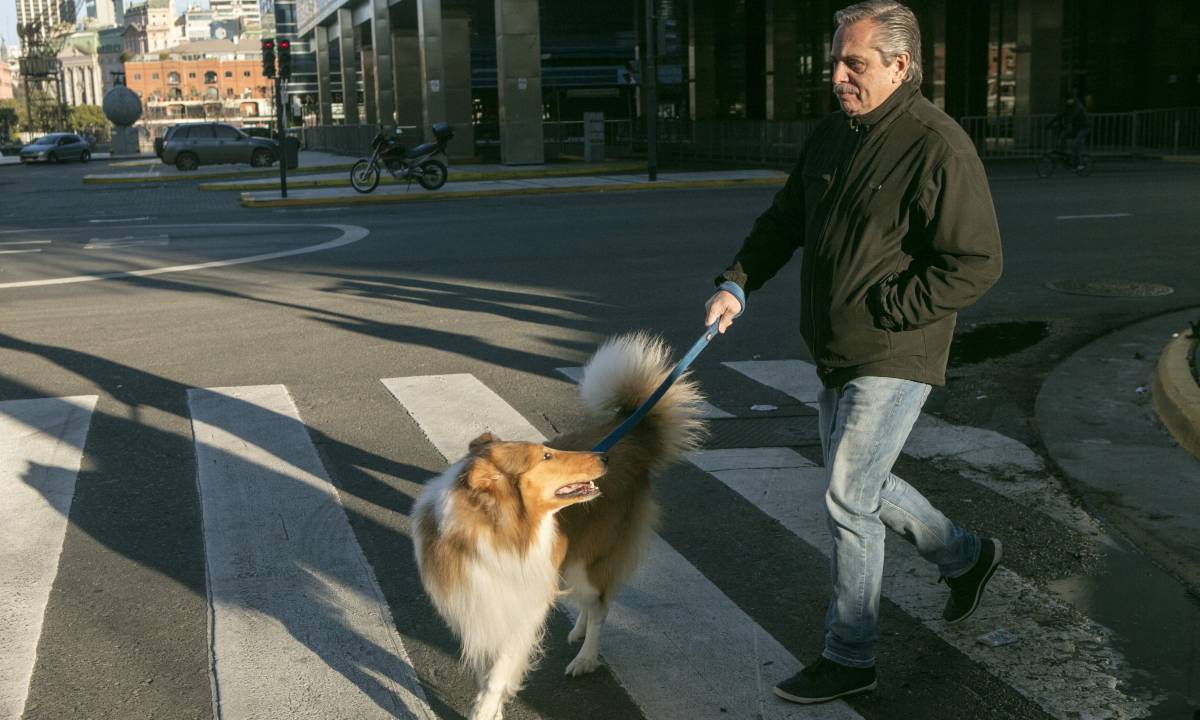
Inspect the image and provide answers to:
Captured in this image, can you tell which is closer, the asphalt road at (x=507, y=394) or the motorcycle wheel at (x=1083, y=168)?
the asphalt road at (x=507, y=394)

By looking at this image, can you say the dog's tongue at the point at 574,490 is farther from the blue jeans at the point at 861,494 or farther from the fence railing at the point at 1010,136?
the fence railing at the point at 1010,136

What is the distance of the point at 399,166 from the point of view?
27188mm

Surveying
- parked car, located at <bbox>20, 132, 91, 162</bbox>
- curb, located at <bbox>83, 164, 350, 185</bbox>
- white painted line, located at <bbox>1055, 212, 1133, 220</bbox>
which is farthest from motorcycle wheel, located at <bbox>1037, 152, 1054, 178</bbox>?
parked car, located at <bbox>20, 132, 91, 162</bbox>

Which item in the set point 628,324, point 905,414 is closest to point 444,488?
point 905,414

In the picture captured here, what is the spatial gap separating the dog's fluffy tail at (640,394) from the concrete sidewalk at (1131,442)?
2264 mm

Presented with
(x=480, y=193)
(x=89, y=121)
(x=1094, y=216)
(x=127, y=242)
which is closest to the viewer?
(x=1094, y=216)

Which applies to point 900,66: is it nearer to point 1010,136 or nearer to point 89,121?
point 1010,136

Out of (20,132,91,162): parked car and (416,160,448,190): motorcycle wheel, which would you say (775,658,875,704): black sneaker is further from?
(20,132,91,162): parked car

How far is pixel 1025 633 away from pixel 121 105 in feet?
193

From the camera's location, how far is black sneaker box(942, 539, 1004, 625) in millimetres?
4316

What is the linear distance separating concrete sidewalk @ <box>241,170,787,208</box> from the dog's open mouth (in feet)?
73.5

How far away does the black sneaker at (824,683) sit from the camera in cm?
390

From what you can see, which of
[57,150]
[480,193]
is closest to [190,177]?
[480,193]

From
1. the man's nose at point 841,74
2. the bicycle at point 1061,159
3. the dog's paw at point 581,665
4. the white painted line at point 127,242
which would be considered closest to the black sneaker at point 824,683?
the dog's paw at point 581,665
